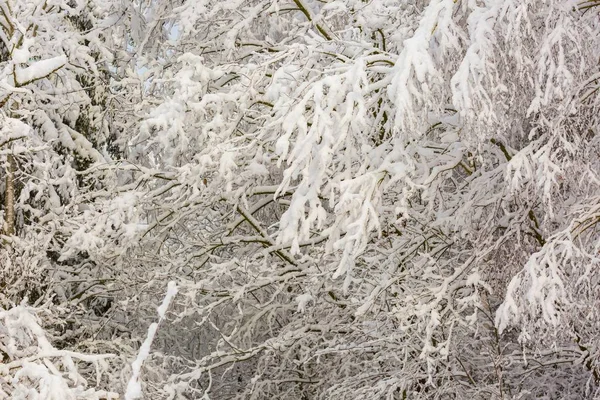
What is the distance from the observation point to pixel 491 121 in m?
3.84

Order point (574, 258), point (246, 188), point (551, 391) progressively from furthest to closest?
point (246, 188) → point (551, 391) → point (574, 258)

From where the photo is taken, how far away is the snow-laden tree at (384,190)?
165 inches

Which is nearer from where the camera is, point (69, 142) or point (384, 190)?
point (384, 190)

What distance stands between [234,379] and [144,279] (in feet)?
11.5

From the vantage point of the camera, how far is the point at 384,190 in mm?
5137

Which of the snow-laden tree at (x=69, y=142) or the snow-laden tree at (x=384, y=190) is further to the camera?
the snow-laden tree at (x=69, y=142)

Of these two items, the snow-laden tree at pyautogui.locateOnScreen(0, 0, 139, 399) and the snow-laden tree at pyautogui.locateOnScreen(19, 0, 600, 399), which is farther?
the snow-laden tree at pyautogui.locateOnScreen(0, 0, 139, 399)

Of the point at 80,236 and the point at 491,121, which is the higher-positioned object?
the point at 491,121

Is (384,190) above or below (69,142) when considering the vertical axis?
above

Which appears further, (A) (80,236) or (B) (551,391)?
(A) (80,236)

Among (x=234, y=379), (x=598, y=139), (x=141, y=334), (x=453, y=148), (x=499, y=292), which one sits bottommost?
(x=234, y=379)

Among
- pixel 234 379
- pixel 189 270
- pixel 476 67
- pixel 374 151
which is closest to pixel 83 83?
pixel 189 270

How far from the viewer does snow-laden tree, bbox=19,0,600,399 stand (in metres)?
4.20

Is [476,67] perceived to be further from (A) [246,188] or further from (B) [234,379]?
(B) [234,379]
